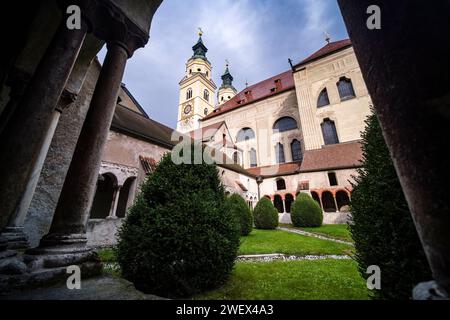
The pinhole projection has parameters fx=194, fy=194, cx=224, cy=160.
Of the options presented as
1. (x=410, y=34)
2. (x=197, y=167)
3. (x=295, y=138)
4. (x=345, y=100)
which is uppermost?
(x=345, y=100)

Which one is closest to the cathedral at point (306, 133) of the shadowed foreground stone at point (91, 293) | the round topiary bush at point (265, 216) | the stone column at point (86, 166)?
the round topiary bush at point (265, 216)

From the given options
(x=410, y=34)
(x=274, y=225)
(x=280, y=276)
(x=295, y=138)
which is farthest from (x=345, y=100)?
(x=410, y=34)

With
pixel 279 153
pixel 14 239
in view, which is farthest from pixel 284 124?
pixel 14 239

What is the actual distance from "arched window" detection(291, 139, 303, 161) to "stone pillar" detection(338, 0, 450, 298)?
24.9 metres

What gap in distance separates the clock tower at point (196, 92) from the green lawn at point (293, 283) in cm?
3723

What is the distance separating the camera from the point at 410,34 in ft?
3.40

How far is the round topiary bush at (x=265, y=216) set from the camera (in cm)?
1413

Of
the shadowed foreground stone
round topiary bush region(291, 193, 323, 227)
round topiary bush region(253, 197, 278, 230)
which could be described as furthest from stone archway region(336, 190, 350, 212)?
the shadowed foreground stone

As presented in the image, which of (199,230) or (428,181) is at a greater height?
(428,181)

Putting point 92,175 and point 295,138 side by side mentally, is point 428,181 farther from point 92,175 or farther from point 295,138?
point 295,138

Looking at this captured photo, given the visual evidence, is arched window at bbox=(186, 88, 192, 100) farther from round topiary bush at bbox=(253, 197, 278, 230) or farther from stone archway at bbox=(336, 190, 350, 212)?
stone archway at bbox=(336, 190, 350, 212)

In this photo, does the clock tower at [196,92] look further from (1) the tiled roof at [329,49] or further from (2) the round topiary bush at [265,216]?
(2) the round topiary bush at [265,216]

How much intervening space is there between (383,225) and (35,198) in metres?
7.75

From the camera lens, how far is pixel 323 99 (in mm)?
22906
